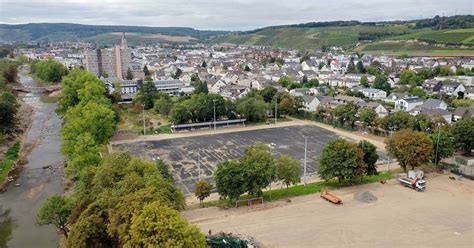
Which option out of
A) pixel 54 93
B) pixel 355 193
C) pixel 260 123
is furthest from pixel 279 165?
pixel 54 93

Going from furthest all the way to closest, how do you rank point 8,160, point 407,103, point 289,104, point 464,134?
point 407,103
point 289,104
point 8,160
point 464,134

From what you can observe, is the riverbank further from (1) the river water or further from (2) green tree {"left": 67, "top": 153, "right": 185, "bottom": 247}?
(2) green tree {"left": 67, "top": 153, "right": 185, "bottom": 247}

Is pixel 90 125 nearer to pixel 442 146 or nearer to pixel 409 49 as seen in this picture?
pixel 442 146

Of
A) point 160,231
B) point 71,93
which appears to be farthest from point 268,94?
point 160,231

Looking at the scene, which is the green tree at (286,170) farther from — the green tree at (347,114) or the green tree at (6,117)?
the green tree at (6,117)

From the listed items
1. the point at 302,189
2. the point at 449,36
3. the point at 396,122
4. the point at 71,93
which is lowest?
the point at 302,189

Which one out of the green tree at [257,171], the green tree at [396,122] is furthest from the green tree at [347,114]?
the green tree at [257,171]
